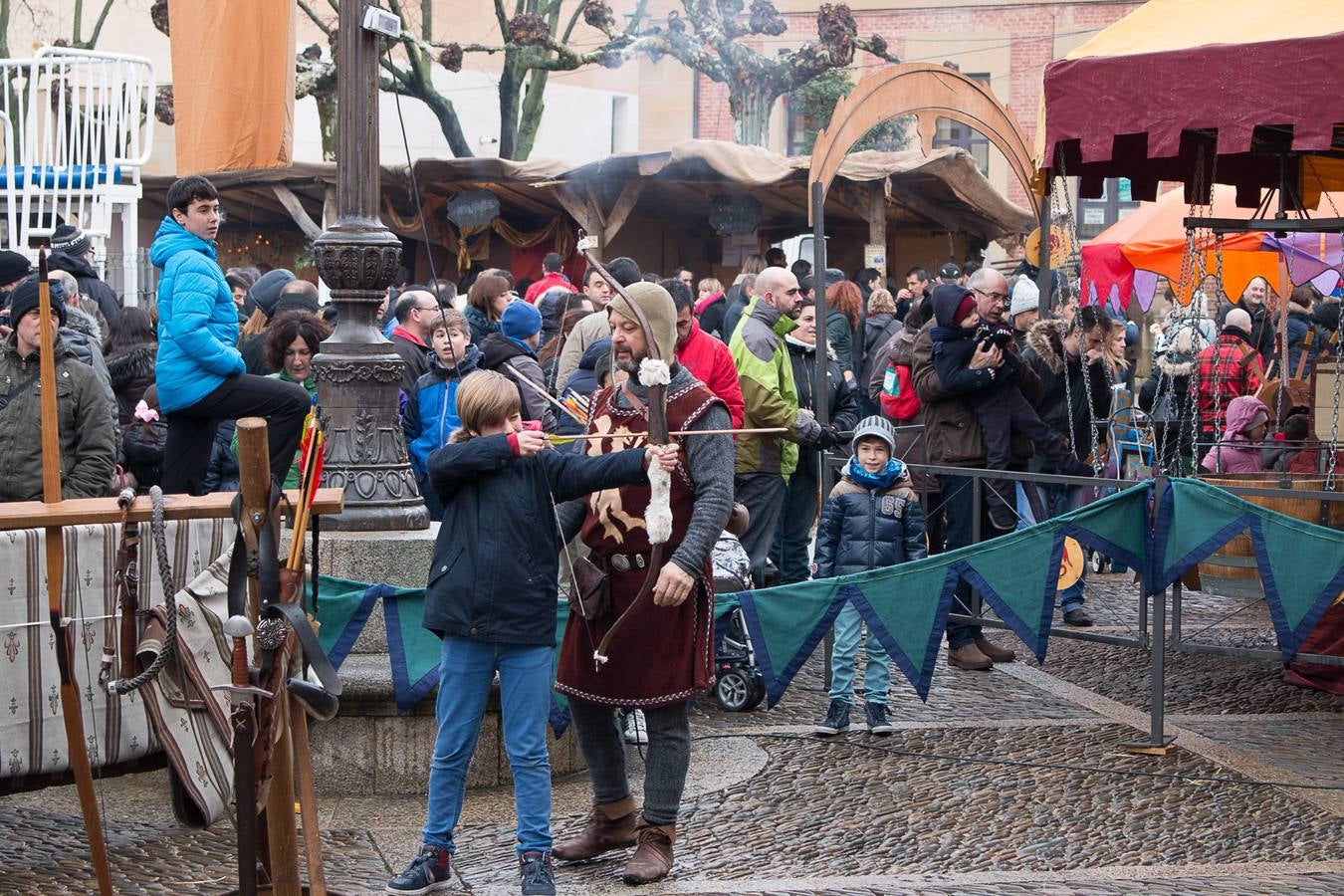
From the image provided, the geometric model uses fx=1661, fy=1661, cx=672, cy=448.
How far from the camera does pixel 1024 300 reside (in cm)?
1070

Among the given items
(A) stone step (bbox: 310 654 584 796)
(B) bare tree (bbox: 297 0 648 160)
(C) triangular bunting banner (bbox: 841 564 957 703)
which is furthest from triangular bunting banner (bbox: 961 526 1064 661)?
(B) bare tree (bbox: 297 0 648 160)

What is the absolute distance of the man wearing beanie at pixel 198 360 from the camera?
6.98m

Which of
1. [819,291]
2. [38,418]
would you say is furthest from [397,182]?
[38,418]

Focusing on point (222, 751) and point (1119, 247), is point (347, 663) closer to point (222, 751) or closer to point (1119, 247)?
point (222, 751)

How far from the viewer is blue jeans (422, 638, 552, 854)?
198 inches

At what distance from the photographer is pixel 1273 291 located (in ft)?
54.1

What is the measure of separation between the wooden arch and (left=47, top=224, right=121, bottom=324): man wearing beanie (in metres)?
4.18

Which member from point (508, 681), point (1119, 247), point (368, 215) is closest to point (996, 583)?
point (508, 681)

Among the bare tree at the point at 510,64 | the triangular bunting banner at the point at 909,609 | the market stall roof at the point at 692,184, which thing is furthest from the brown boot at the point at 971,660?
A: the bare tree at the point at 510,64

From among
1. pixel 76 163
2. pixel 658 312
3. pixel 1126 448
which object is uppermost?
pixel 76 163

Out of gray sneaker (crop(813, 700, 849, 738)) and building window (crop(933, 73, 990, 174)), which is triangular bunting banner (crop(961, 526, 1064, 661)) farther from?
building window (crop(933, 73, 990, 174))

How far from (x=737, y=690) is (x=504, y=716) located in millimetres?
2580

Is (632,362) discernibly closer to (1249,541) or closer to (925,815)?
(925,815)

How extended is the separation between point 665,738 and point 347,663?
1455 millimetres
